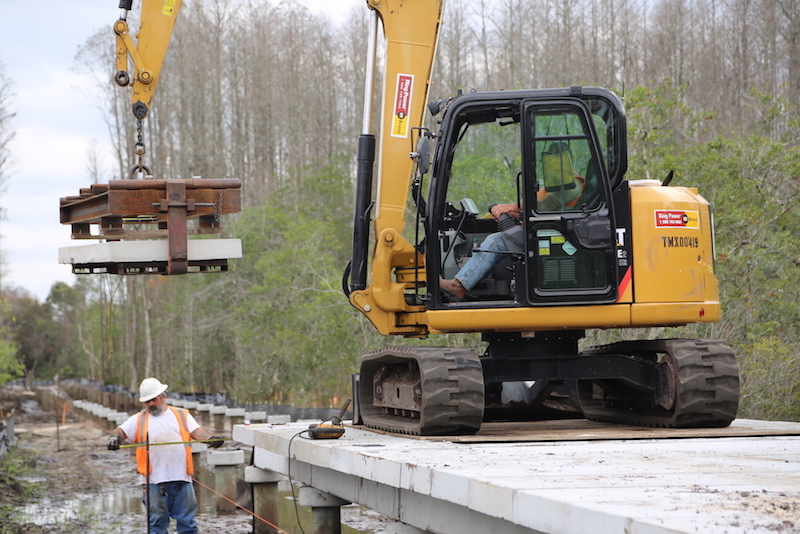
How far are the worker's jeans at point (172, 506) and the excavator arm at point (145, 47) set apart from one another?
3.45m

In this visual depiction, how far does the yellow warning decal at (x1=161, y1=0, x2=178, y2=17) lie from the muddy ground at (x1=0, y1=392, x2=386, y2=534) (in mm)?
6190

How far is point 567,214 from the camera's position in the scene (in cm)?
814

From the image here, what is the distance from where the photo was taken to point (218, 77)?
156 feet

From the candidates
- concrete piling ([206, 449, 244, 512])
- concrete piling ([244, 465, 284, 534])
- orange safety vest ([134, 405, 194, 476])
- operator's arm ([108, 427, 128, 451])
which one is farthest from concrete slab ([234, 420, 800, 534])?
concrete piling ([206, 449, 244, 512])

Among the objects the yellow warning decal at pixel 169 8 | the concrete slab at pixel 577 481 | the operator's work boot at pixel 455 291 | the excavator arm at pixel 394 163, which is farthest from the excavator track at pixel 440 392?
the yellow warning decal at pixel 169 8

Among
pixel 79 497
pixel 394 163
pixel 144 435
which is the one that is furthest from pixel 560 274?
pixel 79 497

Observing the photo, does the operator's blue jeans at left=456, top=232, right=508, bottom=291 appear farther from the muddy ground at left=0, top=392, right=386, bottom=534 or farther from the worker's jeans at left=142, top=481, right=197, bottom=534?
the muddy ground at left=0, top=392, right=386, bottom=534

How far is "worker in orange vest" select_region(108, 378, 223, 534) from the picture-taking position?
8.78 meters

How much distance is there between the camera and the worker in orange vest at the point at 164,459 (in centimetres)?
878

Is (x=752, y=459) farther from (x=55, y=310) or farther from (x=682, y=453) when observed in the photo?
(x=55, y=310)

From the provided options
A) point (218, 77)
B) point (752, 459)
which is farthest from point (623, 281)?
point (218, 77)

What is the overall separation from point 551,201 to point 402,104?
1.99 metres

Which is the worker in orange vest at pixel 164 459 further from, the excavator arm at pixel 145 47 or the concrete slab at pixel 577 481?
the excavator arm at pixel 145 47

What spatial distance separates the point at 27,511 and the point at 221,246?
24.6 feet
